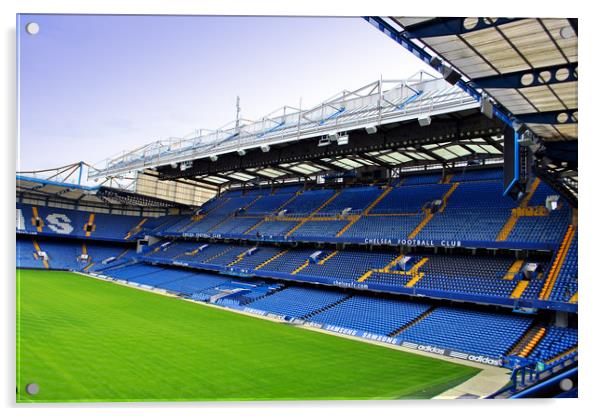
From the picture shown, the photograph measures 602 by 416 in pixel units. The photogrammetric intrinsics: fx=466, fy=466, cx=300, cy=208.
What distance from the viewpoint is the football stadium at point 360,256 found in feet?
30.3

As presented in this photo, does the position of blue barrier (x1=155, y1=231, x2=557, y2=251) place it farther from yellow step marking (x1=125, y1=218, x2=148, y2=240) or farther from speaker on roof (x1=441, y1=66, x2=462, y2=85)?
yellow step marking (x1=125, y1=218, x2=148, y2=240)

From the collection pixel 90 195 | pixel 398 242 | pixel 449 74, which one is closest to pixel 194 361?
pixel 449 74

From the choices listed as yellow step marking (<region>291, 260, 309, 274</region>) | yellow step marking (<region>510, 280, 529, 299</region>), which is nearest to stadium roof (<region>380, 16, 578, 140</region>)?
yellow step marking (<region>510, 280, 529, 299</region>)

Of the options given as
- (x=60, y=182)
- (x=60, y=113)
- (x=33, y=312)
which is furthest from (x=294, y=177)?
(x=60, y=113)

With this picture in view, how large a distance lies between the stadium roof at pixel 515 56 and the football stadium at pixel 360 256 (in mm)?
38

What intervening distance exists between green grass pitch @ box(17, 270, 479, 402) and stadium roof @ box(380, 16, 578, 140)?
6354mm

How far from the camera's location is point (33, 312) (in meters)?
A: 18.4

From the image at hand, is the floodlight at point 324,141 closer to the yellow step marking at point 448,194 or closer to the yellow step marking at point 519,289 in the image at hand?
the yellow step marking at point 448,194

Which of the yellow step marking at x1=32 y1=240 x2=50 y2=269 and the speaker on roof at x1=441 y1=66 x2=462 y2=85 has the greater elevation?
the speaker on roof at x1=441 y1=66 x2=462 y2=85

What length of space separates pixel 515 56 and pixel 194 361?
35.1 feet

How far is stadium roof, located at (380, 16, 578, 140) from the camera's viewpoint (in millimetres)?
7512

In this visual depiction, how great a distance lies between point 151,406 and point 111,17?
272 inches

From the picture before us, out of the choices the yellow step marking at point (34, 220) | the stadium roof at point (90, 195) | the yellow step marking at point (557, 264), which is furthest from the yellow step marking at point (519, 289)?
the yellow step marking at point (34, 220)

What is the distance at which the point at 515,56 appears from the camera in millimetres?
8172
